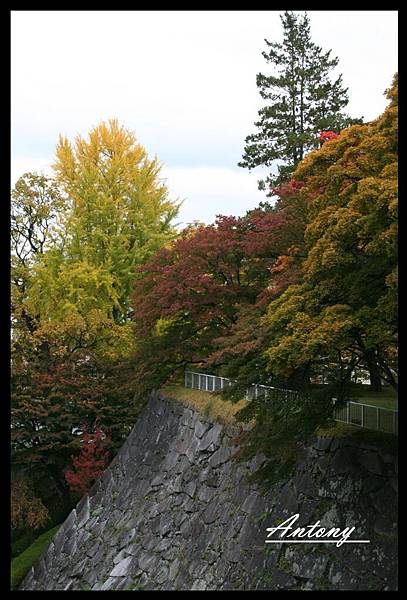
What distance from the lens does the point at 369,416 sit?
52.4 ft

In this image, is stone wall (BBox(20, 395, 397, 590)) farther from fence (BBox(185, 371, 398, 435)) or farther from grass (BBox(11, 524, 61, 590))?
fence (BBox(185, 371, 398, 435))

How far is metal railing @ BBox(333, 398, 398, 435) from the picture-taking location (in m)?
15.0

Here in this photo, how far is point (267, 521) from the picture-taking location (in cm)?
1698

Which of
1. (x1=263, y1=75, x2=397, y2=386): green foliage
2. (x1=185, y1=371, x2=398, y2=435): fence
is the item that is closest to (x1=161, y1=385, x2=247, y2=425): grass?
(x1=185, y1=371, x2=398, y2=435): fence

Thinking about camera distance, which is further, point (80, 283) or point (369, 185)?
point (80, 283)

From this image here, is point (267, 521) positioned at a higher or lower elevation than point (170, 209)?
lower

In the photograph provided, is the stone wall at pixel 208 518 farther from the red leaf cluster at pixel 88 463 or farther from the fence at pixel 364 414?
the red leaf cluster at pixel 88 463

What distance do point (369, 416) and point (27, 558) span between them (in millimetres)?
17551

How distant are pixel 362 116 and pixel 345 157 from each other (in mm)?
23068

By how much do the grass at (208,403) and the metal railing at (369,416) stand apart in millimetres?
3337

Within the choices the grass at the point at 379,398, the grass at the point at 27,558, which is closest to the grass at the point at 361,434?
the grass at the point at 379,398
